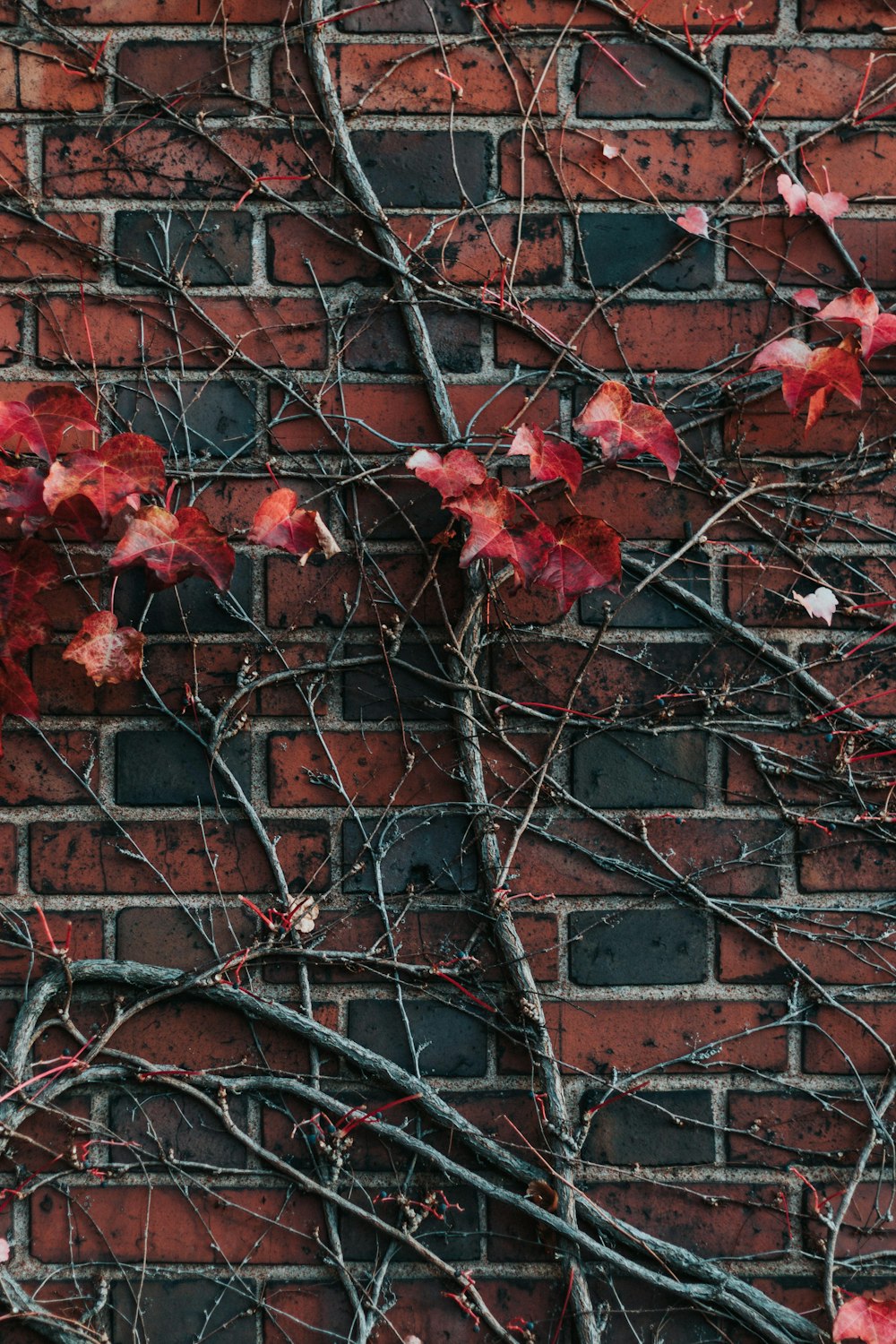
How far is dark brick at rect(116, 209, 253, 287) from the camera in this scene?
3.96 feet

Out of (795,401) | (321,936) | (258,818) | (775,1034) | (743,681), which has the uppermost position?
(795,401)

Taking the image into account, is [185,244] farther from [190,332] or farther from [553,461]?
[553,461]

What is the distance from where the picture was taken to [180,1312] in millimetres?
1159

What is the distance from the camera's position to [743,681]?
1.23 m

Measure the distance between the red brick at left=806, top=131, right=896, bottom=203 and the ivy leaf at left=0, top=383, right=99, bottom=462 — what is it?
0.93 metres

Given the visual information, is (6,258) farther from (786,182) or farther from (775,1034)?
(775,1034)

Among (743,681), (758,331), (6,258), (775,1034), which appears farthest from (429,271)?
(775,1034)

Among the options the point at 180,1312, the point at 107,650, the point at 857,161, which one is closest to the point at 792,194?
the point at 857,161

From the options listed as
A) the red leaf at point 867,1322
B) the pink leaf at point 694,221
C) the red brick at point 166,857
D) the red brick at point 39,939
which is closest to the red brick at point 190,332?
the pink leaf at point 694,221

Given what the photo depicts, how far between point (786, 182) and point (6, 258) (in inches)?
37.4

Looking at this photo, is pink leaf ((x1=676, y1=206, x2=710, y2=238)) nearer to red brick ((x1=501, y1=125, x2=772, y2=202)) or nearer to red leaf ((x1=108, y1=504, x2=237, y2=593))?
red brick ((x1=501, y1=125, x2=772, y2=202))

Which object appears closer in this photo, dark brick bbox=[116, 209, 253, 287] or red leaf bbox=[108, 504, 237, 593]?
red leaf bbox=[108, 504, 237, 593]

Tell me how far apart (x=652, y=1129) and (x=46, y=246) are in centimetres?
130

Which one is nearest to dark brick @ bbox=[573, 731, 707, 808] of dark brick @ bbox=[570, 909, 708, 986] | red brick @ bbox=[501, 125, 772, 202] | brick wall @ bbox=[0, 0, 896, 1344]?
brick wall @ bbox=[0, 0, 896, 1344]
